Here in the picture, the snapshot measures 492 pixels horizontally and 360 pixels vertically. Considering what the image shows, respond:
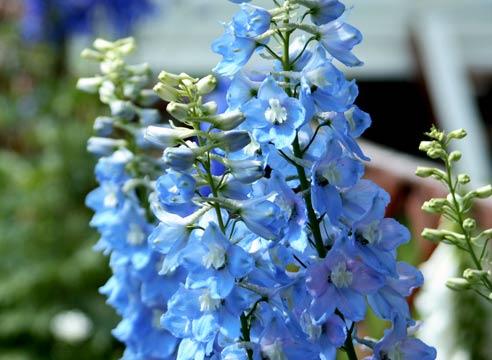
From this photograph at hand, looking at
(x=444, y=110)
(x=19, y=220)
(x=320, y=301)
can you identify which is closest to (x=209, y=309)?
(x=320, y=301)

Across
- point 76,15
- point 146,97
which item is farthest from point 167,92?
point 76,15

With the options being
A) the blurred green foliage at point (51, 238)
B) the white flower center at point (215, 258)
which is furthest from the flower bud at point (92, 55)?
the blurred green foliage at point (51, 238)

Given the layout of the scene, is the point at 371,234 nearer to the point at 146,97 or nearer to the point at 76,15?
the point at 146,97

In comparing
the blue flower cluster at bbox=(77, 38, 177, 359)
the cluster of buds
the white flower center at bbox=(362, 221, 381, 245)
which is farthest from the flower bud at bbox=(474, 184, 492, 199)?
the blue flower cluster at bbox=(77, 38, 177, 359)

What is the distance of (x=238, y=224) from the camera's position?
0.94 metres

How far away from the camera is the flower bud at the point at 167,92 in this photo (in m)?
0.91

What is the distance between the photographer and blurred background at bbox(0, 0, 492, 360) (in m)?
2.44

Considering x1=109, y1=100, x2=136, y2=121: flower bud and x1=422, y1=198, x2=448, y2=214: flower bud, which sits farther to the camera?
x1=109, y1=100, x2=136, y2=121: flower bud

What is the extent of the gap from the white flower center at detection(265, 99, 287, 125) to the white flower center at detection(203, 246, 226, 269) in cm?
12

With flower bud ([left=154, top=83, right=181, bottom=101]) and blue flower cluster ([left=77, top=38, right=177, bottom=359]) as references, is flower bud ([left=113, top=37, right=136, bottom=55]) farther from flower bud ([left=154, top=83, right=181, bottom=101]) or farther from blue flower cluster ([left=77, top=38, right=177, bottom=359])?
flower bud ([left=154, top=83, right=181, bottom=101])

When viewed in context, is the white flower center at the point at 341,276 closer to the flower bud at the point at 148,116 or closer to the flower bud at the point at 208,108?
the flower bud at the point at 208,108

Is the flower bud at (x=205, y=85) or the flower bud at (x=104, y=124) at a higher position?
the flower bud at (x=205, y=85)

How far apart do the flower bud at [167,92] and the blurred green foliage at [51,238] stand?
2.47m

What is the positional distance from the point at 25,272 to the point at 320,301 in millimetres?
2790
